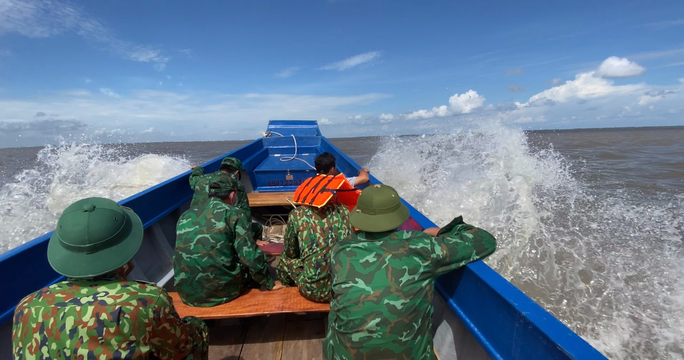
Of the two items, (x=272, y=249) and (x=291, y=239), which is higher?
(x=291, y=239)

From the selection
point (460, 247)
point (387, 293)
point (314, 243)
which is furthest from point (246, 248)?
point (460, 247)

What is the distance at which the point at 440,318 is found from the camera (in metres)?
2.09

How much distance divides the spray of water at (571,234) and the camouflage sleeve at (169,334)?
355 cm

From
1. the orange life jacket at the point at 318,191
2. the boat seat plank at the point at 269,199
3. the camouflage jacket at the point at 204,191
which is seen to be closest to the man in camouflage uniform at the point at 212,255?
the orange life jacket at the point at 318,191

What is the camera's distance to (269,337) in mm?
2396

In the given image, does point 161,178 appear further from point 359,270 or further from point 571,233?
point 571,233

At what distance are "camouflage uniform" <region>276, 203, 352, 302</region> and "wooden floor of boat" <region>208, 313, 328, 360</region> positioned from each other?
0.34 meters

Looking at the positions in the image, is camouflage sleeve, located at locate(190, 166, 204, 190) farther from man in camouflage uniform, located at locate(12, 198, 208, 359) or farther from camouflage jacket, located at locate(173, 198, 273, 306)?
man in camouflage uniform, located at locate(12, 198, 208, 359)

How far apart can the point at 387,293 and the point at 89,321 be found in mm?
1124

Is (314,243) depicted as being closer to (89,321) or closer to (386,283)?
(386,283)

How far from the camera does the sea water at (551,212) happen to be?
11.3 ft

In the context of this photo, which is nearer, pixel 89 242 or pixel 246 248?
pixel 89 242

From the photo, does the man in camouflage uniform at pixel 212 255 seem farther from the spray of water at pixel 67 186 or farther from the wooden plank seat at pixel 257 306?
the spray of water at pixel 67 186

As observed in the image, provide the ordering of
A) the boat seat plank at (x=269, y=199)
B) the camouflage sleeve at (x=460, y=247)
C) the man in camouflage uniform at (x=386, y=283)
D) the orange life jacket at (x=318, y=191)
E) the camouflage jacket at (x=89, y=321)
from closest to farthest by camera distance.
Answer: the camouflage jacket at (x=89, y=321) → the man in camouflage uniform at (x=386, y=283) → the camouflage sleeve at (x=460, y=247) → the orange life jacket at (x=318, y=191) → the boat seat plank at (x=269, y=199)
